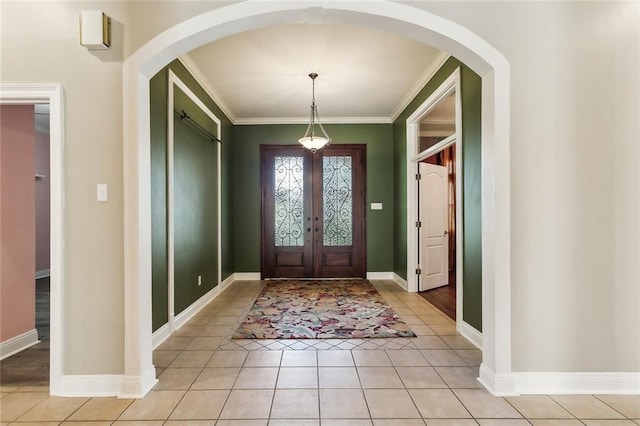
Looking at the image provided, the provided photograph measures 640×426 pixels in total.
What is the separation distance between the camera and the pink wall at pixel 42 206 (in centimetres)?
661

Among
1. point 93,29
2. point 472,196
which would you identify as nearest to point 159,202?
point 93,29

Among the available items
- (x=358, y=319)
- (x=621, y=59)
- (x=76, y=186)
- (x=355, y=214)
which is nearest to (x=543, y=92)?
(x=621, y=59)

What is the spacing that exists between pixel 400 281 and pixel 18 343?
4.73m

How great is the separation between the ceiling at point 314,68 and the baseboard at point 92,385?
2955 mm

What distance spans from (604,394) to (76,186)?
12.0ft

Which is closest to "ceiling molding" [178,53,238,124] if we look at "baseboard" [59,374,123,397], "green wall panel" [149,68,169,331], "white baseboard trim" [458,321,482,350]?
"green wall panel" [149,68,169,331]

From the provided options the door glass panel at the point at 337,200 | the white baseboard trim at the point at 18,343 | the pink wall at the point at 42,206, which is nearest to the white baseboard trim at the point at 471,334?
the door glass panel at the point at 337,200

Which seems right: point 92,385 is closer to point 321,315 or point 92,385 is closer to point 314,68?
point 321,315

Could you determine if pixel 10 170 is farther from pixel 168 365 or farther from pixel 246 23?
pixel 246 23

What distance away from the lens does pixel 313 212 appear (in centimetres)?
A: 618

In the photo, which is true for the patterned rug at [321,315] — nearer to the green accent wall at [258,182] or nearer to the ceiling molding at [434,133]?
the green accent wall at [258,182]

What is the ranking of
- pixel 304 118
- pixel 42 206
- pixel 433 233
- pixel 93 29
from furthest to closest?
pixel 42 206
pixel 304 118
pixel 433 233
pixel 93 29

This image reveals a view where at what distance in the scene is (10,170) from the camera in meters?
2.90

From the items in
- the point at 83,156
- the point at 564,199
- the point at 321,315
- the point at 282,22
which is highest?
the point at 282,22
